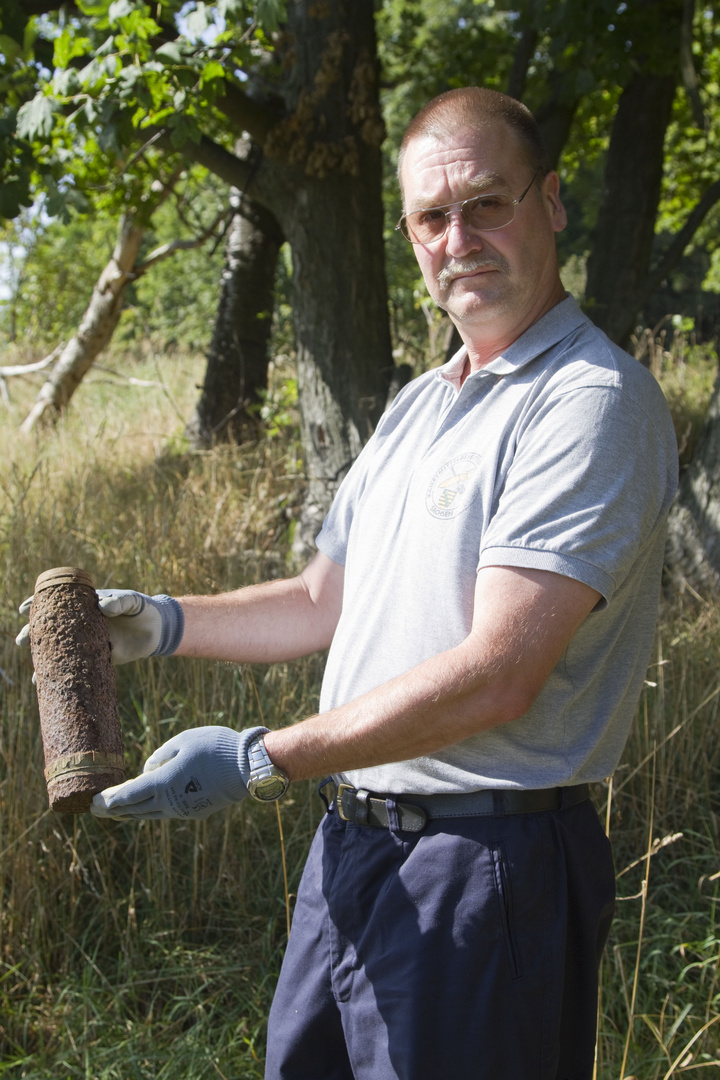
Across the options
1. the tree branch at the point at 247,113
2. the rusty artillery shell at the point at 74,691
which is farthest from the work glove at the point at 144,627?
the tree branch at the point at 247,113

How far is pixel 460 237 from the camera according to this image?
1.80 m

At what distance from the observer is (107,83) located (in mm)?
3475

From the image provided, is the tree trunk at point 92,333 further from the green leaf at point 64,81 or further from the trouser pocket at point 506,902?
the trouser pocket at point 506,902

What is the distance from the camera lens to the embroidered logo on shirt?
160 centimetres

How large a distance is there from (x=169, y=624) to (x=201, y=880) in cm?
143

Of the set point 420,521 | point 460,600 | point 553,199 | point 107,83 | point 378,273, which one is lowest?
point 460,600

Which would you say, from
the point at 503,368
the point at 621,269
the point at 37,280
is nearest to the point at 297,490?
the point at 621,269

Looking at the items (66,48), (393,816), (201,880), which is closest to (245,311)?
(66,48)

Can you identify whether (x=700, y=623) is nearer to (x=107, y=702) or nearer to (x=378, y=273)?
(x=378, y=273)

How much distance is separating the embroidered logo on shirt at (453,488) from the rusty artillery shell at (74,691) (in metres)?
0.74

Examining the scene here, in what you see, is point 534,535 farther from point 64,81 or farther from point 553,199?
point 64,81

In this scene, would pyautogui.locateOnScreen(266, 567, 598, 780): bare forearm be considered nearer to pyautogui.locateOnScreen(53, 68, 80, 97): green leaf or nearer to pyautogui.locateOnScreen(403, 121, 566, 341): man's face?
pyautogui.locateOnScreen(403, 121, 566, 341): man's face

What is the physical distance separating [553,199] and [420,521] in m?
0.80

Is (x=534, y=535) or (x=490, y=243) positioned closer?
(x=534, y=535)
